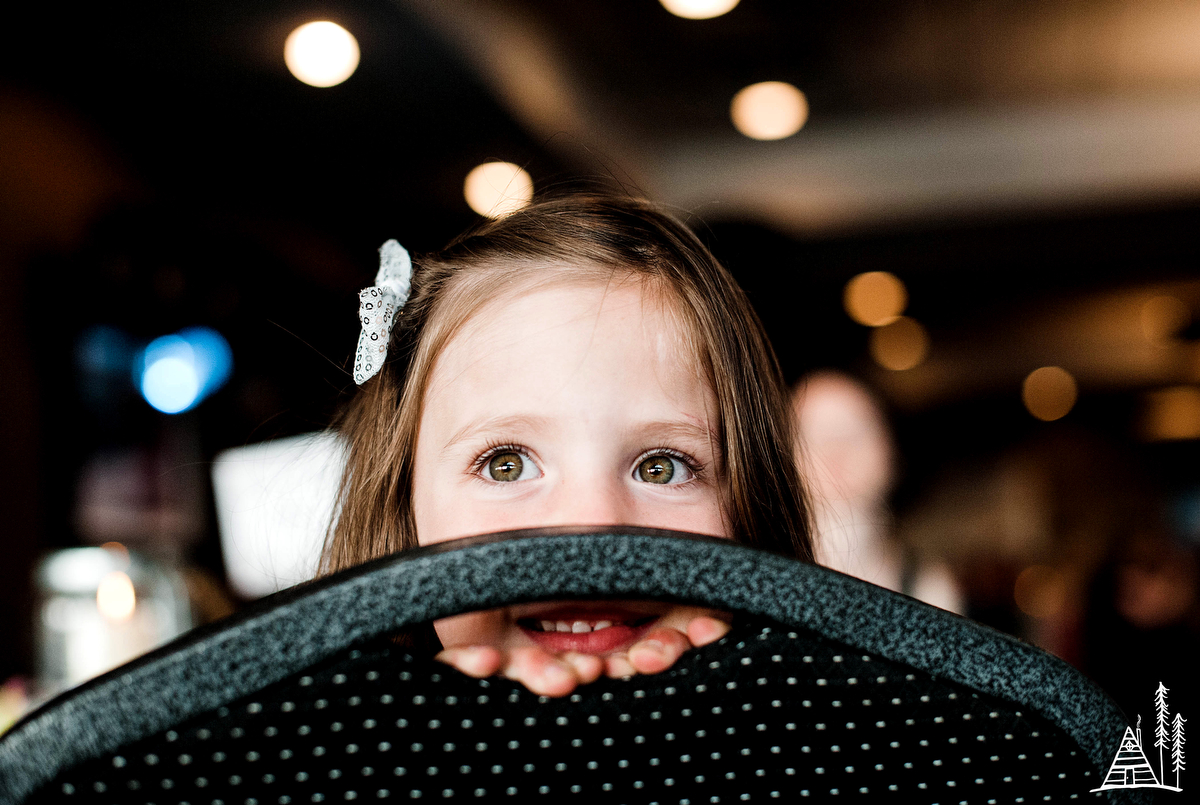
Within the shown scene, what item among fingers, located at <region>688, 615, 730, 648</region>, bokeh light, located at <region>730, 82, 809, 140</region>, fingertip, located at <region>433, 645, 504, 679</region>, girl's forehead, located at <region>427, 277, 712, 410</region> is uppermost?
bokeh light, located at <region>730, 82, 809, 140</region>

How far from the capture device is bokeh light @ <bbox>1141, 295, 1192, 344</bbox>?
16.1 feet

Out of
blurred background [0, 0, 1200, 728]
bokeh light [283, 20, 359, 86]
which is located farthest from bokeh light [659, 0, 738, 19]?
bokeh light [283, 20, 359, 86]

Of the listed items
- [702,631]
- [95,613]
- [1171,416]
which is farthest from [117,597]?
[1171,416]

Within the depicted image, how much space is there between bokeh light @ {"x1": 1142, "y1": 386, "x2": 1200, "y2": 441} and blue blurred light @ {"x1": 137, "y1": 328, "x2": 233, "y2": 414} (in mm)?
7435

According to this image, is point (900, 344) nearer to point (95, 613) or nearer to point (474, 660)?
point (95, 613)

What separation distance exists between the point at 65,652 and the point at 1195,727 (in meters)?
3.09

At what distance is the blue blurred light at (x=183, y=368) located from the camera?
3.35 m

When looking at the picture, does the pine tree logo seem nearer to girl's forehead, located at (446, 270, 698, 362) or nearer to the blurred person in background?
girl's forehead, located at (446, 270, 698, 362)

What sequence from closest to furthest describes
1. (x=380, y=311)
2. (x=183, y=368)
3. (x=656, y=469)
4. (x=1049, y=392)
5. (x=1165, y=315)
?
(x=656, y=469) < (x=380, y=311) < (x=183, y=368) < (x=1165, y=315) < (x=1049, y=392)

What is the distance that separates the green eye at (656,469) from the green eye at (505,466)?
0.10 meters

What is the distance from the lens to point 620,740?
0.28m

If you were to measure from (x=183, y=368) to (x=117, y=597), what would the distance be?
995mm

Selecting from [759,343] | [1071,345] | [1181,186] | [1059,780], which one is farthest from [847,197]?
[1059,780]

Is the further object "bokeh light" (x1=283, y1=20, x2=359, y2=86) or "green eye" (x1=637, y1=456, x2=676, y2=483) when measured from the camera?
"bokeh light" (x1=283, y1=20, x2=359, y2=86)
